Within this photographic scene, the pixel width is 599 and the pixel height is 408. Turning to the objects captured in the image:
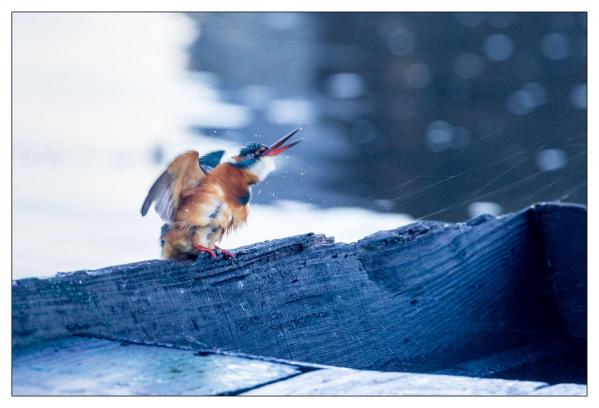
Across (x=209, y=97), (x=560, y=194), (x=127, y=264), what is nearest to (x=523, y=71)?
(x=560, y=194)

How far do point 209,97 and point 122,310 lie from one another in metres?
0.53

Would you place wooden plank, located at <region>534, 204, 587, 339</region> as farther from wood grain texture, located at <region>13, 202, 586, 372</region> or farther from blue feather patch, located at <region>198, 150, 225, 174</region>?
blue feather patch, located at <region>198, 150, 225, 174</region>

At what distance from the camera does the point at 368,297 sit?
4.66ft

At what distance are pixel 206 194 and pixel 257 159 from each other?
11 cm

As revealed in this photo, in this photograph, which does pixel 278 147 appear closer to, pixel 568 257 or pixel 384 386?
pixel 568 257

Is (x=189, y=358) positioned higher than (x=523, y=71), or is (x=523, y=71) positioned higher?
(x=523, y=71)

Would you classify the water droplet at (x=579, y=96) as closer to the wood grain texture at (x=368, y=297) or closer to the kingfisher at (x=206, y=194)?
the wood grain texture at (x=368, y=297)

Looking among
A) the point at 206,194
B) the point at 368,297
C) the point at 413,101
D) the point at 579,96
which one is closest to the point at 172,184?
the point at 206,194

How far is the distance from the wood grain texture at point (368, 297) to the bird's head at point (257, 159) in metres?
0.19

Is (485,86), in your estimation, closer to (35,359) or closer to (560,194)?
(560,194)

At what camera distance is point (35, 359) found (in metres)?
1.11

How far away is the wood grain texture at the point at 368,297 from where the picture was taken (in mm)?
1286

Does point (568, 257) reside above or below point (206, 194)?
below

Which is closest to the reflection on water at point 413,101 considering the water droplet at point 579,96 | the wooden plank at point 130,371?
the water droplet at point 579,96
